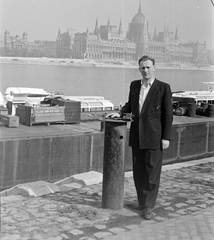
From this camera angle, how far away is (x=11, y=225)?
13.8 feet

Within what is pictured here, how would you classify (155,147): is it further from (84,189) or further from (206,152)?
(206,152)

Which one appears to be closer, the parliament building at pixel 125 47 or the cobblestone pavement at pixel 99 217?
the cobblestone pavement at pixel 99 217

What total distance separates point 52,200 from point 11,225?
0.93 metres

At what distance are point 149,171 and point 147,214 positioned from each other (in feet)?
1.39

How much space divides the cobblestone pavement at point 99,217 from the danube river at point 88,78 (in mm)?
20234

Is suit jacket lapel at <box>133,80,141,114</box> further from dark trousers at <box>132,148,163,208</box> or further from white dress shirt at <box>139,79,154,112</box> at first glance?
dark trousers at <box>132,148,163,208</box>

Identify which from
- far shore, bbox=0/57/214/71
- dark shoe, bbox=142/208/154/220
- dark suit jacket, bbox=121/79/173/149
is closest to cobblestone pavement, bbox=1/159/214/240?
dark shoe, bbox=142/208/154/220

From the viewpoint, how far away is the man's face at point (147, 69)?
447 centimetres

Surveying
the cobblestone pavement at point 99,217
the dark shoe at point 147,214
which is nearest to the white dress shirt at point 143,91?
the dark shoe at point 147,214

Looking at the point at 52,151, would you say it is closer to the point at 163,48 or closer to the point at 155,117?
the point at 155,117

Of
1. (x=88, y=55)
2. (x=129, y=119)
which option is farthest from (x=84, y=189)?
(x=88, y=55)

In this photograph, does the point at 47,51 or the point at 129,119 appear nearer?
the point at 129,119

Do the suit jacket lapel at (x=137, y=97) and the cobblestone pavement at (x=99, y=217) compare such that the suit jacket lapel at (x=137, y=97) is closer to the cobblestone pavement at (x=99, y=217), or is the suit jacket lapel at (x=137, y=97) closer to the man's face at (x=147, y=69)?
the man's face at (x=147, y=69)

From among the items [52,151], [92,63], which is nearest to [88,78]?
[92,63]
